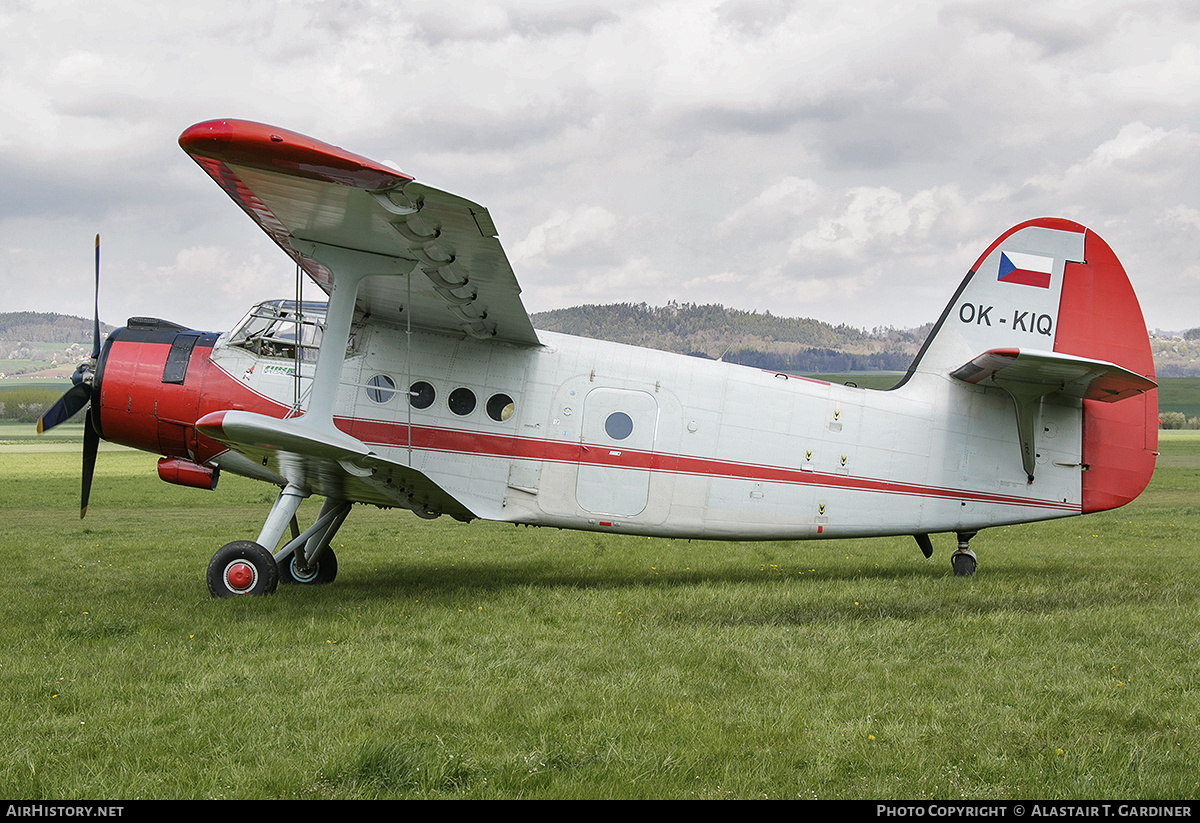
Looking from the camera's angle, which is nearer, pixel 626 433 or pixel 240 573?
pixel 240 573

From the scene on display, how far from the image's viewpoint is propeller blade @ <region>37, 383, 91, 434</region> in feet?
28.4

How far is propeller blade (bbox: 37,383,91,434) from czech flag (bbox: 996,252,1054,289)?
32.1ft

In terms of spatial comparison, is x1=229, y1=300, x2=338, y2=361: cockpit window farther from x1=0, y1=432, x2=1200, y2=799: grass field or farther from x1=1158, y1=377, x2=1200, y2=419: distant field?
x1=1158, y1=377, x2=1200, y2=419: distant field

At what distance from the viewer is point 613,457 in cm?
878

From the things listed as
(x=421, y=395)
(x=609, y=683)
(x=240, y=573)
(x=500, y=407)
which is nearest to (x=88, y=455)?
(x=240, y=573)

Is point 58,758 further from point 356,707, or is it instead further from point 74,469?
point 74,469

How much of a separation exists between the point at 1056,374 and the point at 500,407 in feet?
18.2

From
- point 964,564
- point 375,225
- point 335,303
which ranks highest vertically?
point 375,225

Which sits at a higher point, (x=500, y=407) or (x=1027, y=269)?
(x=1027, y=269)

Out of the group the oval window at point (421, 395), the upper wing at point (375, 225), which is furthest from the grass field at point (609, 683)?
the upper wing at point (375, 225)

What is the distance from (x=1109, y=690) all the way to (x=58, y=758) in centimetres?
568

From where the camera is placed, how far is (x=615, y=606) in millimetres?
7727

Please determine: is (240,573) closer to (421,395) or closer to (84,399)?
(421,395)
